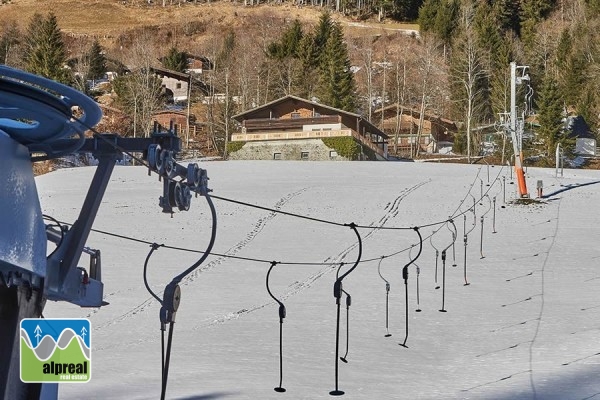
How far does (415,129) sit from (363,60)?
80.5 feet

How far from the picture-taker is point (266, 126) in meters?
57.7

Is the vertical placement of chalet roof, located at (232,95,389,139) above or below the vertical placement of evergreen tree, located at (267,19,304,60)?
below

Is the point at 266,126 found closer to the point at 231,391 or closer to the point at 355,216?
the point at 355,216

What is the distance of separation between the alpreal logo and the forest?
138 feet

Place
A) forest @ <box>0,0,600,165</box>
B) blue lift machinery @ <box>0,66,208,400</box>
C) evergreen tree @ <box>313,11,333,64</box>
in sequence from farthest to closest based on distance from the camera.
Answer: evergreen tree @ <box>313,11,333,64</box>, forest @ <box>0,0,600,165</box>, blue lift machinery @ <box>0,66,208,400</box>

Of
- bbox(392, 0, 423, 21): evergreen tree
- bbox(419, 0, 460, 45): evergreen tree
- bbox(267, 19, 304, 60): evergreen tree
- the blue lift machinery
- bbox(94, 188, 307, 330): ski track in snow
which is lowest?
bbox(94, 188, 307, 330): ski track in snow

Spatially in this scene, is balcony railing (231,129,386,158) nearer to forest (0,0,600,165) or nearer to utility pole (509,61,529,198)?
forest (0,0,600,165)

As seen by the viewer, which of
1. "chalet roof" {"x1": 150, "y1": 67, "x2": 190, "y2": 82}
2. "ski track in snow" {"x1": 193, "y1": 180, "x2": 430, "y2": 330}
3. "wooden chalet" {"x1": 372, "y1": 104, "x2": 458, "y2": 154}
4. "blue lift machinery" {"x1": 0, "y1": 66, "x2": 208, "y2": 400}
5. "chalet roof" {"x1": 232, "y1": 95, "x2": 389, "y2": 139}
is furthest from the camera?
"chalet roof" {"x1": 150, "y1": 67, "x2": 190, "y2": 82}

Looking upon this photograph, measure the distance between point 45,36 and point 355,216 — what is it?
46.6 meters

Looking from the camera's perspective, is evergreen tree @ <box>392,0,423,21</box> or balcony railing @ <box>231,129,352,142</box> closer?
balcony railing @ <box>231,129,352,142</box>

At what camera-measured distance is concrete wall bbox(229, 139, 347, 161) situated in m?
52.3

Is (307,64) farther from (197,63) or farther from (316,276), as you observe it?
(316,276)

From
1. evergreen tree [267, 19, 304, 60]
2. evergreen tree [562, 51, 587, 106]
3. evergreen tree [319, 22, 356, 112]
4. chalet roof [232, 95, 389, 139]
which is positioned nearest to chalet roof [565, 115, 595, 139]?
evergreen tree [562, 51, 587, 106]

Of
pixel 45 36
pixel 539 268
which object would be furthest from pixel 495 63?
pixel 539 268
